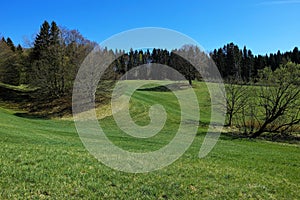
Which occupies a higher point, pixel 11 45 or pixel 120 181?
pixel 11 45

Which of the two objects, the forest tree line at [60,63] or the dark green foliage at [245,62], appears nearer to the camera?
the forest tree line at [60,63]

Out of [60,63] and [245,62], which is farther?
[245,62]

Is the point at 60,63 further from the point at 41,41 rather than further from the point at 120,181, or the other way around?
the point at 120,181

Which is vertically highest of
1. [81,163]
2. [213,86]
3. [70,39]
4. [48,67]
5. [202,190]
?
[70,39]

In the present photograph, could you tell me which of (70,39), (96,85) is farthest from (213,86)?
(70,39)

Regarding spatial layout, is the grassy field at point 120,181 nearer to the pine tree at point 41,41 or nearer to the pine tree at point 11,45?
the pine tree at point 41,41

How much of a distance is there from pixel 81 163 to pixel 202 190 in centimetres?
411

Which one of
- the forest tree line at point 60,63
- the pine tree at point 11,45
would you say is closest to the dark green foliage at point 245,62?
the forest tree line at point 60,63

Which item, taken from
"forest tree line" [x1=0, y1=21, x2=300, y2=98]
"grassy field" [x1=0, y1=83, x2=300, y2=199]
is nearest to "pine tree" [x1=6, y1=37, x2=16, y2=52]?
"forest tree line" [x1=0, y1=21, x2=300, y2=98]

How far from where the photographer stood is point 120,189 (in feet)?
23.9

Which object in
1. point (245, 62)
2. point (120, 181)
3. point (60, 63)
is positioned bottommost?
point (120, 181)

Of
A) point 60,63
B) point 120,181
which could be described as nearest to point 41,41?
point 60,63

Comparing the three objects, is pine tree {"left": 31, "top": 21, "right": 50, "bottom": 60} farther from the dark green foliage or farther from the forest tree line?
the dark green foliage

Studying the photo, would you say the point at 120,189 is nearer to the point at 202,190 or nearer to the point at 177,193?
the point at 177,193
